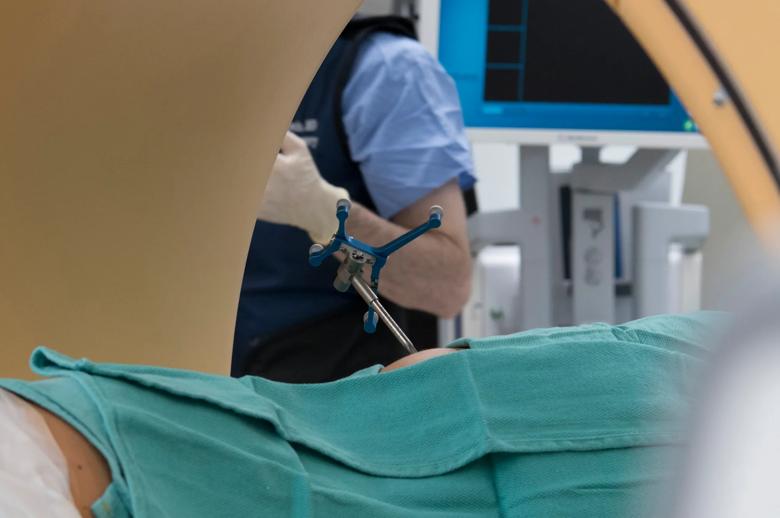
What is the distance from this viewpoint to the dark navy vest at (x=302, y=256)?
1149 millimetres

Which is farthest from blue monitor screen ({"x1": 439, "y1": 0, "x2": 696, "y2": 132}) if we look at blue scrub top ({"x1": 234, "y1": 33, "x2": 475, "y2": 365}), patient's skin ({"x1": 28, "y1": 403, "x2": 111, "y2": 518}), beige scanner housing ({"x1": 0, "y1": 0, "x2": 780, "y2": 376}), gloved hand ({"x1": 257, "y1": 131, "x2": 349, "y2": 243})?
patient's skin ({"x1": 28, "y1": 403, "x2": 111, "y2": 518})

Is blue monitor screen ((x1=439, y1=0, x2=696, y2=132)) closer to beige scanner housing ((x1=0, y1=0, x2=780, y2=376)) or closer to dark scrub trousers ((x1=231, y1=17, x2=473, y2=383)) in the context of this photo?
dark scrub trousers ((x1=231, y1=17, x2=473, y2=383))

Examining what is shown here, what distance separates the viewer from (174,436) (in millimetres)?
542

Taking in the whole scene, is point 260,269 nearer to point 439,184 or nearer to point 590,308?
point 439,184

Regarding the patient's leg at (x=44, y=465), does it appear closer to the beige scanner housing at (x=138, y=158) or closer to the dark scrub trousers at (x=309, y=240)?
the beige scanner housing at (x=138, y=158)

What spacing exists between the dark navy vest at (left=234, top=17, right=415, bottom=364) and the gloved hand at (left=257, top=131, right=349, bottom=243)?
0.07m

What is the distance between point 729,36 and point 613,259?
4.39 ft

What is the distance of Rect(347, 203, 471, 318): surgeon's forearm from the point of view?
112 cm

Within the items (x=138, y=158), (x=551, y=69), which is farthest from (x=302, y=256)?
(x=551, y=69)

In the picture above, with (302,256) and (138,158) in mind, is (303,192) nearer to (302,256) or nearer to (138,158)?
(302,256)

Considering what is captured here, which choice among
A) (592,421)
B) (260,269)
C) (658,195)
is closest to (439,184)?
(260,269)

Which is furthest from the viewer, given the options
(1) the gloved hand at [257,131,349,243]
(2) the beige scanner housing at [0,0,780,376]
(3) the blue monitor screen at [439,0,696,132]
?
(3) the blue monitor screen at [439,0,696,132]

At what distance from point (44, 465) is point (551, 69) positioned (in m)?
1.42

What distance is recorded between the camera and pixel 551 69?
69.6 inches
